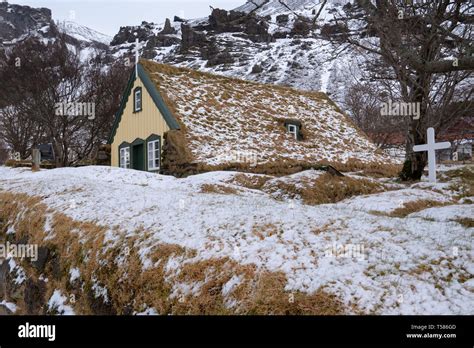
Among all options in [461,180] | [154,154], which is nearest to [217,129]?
[154,154]

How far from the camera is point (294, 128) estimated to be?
2475cm

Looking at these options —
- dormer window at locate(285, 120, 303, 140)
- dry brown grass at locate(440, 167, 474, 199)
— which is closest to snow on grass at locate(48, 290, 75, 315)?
dry brown grass at locate(440, 167, 474, 199)

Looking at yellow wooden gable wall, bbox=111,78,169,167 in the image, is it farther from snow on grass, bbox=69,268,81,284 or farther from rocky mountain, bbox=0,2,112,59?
snow on grass, bbox=69,268,81,284

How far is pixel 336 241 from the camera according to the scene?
203 inches

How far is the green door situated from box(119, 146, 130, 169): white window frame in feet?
2.60

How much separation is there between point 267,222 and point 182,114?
16.0m

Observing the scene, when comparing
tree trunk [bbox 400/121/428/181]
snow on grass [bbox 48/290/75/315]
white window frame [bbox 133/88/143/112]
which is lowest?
snow on grass [bbox 48/290/75/315]

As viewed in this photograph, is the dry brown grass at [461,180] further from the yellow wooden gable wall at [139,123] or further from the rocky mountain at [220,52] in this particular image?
the rocky mountain at [220,52]

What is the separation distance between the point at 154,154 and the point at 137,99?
4.22 meters

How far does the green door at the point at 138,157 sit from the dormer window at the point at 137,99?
7.71 ft

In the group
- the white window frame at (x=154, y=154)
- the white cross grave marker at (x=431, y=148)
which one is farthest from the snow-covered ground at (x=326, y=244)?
the white window frame at (x=154, y=154)

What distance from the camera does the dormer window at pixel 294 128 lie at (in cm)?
2433

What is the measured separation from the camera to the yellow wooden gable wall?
21438 millimetres

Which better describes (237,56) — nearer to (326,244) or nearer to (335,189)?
(335,189)
